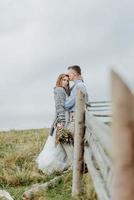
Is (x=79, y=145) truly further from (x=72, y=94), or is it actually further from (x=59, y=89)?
(x=59, y=89)

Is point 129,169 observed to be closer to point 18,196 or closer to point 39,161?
point 18,196

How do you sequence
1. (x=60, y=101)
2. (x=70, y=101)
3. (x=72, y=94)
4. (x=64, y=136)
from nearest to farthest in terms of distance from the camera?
1. (x=72, y=94)
2. (x=70, y=101)
3. (x=64, y=136)
4. (x=60, y=101)

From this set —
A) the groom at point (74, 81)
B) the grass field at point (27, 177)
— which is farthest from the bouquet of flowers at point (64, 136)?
the grass field at point (27, 177)

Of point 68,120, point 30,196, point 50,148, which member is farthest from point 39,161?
point 30,196

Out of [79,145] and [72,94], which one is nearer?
[79,145]

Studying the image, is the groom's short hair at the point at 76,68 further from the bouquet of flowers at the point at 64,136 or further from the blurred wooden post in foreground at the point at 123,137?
the blurred wooden post in foreground at the point at 123,137

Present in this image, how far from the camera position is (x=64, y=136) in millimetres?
10039

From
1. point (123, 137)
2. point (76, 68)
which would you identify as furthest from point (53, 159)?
point (123, 137)

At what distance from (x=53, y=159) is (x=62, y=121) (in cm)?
69

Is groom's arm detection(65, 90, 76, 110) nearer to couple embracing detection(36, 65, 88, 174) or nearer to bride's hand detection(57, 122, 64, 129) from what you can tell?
couple embracing detection(36, 65, 88, 174)

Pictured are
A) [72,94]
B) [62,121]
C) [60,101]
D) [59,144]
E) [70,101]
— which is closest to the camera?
[72,94]

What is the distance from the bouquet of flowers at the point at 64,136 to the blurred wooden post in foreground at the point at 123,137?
24.6 feet

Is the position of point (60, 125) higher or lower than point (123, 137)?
lower

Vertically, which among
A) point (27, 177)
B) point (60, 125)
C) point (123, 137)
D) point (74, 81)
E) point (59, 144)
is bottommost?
point (27, 177)
